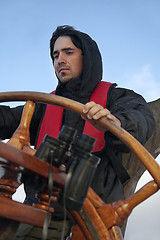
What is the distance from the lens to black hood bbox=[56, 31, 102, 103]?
62.8 inches

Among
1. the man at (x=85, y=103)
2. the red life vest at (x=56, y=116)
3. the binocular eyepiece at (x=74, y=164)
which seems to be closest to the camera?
the binocular eyepiece at (x=74, y=164)

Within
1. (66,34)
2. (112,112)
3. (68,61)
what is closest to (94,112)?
(112,112)

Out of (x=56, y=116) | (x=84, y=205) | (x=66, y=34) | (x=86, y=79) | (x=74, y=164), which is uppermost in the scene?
(x=66, y=34)

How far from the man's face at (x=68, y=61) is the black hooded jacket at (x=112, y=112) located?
0.16ft

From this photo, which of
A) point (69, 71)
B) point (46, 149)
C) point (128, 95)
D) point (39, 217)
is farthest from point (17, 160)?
point (69, 71)

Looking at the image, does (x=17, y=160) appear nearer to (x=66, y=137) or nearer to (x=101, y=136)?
(x=66, y=137)

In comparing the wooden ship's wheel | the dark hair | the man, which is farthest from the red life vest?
the wooden ship's wheel

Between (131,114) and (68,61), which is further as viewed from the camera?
(68,61)

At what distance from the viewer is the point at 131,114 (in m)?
1.16

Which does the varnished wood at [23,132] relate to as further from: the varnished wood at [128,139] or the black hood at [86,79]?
the black hood at [86,79]

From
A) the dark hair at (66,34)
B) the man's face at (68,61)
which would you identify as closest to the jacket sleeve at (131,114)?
the man's face at (68,61)

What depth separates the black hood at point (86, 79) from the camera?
5.24 feet

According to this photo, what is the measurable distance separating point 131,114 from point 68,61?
0.68 meters

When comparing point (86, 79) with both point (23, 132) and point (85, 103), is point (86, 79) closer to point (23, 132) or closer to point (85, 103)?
point (85, 103)
